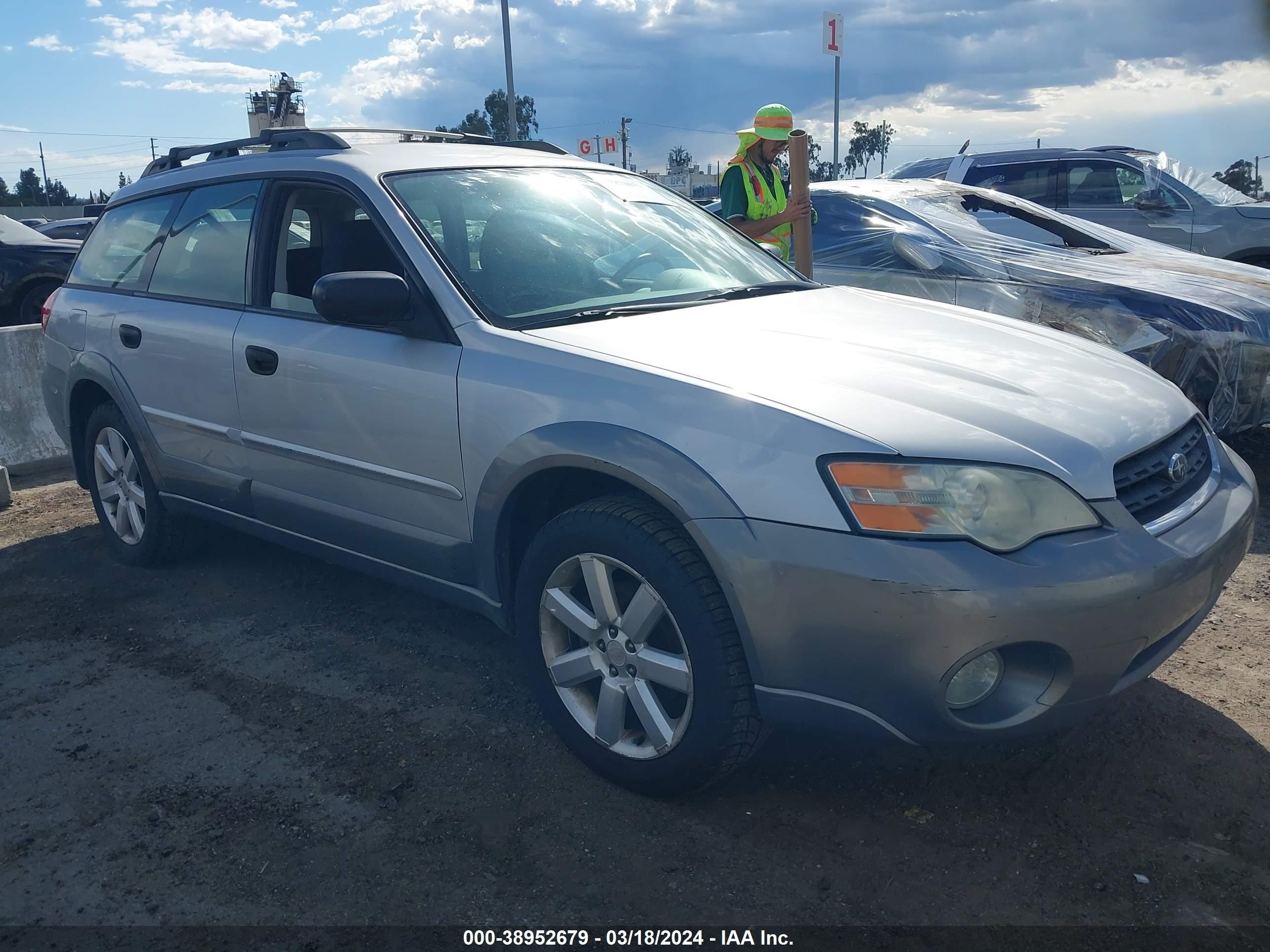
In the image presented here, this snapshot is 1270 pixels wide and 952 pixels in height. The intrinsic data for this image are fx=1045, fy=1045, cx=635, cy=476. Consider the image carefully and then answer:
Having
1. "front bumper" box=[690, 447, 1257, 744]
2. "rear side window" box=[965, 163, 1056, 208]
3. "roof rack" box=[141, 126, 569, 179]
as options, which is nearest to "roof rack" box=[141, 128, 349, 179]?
"roof rack" box=[141, 126, 569, 179]

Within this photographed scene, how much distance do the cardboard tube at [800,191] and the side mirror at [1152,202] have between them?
548 cm

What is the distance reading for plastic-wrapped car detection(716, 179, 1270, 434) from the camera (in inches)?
206

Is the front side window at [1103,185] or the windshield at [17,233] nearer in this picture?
the front side window at [1103,185]

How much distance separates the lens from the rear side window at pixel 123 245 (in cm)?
442

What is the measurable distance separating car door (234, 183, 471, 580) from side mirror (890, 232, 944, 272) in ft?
11.7

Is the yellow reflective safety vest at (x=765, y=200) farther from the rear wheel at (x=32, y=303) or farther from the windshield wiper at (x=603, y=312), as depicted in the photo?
the rear wheel at (x=32, y=303)

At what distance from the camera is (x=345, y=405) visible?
10.8 feet

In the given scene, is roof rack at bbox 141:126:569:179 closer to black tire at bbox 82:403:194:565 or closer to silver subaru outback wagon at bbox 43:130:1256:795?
silver subaru outback wagon at bbox 43:130:1256:795

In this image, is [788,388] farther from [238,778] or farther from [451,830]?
[238,778]

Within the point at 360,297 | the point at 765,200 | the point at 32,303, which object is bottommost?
the point at 32,303

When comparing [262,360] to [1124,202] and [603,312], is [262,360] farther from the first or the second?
[1124,202]

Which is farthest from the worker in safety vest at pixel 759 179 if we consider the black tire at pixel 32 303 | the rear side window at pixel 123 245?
the black tire at pixel 32 303

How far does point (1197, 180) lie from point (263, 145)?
8873mm

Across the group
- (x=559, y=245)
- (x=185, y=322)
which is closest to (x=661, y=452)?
(x=559, y=245)
